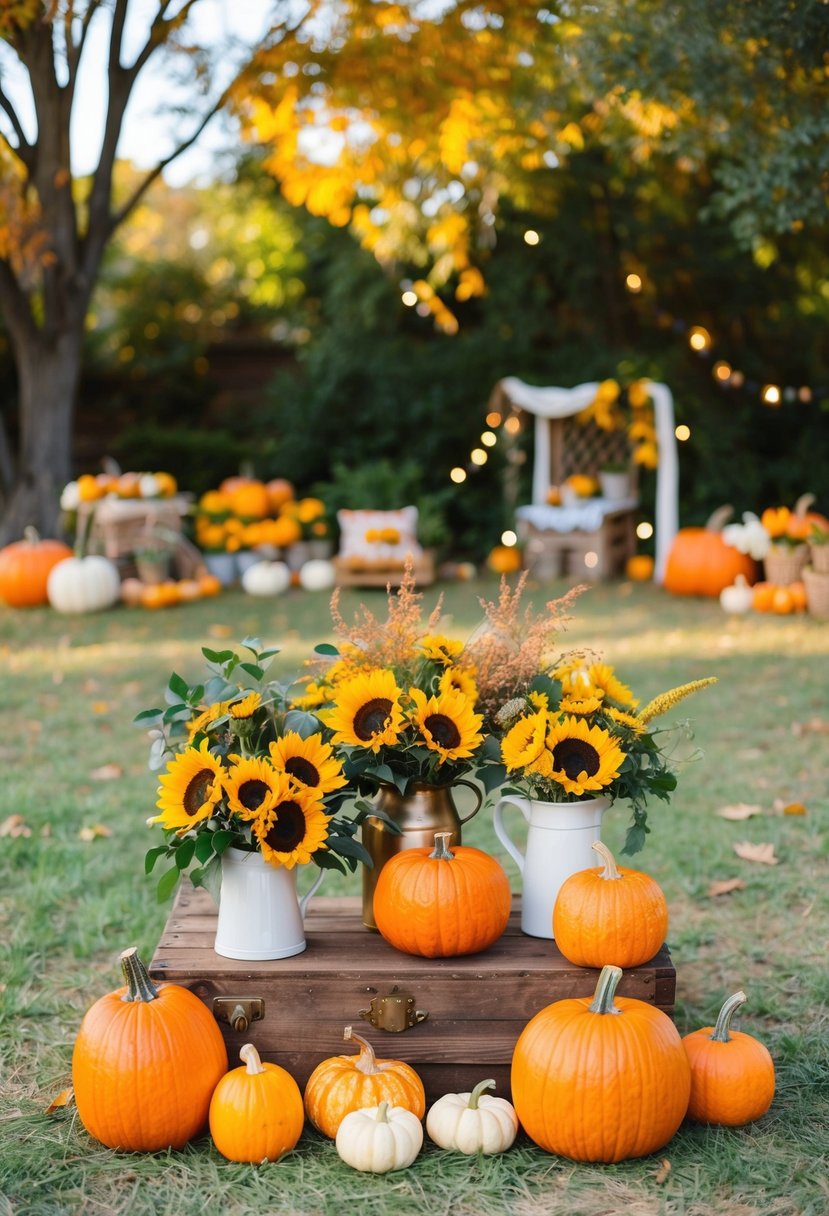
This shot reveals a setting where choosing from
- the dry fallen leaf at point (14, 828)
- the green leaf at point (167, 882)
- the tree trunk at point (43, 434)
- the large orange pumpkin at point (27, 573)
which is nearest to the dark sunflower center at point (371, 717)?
the green leaf at point (167, 882)

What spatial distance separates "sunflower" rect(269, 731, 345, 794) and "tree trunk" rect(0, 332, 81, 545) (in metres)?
8.10

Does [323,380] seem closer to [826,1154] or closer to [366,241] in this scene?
[366,241]

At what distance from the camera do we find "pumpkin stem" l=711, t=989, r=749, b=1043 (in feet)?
7.66

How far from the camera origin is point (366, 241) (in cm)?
1070

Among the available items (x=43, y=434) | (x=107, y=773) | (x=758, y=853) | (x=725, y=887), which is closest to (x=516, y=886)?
(x=725, y=887)

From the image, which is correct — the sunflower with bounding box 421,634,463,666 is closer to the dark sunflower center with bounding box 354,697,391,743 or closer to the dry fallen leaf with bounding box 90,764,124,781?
the dark sunflower center with bounding box 354,697,391,743

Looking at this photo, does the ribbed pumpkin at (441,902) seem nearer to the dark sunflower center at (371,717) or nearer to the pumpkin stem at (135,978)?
the dark sunflower center at (371,717)

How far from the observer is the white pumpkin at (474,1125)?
2.24 m

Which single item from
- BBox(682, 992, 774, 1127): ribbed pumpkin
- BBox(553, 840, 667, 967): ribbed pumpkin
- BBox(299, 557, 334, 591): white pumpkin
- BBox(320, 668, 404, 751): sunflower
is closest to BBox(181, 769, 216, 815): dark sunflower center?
BBox(320, 668, 404, 751): sunflower

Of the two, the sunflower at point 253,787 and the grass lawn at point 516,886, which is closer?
the grass lawn at point 516,886

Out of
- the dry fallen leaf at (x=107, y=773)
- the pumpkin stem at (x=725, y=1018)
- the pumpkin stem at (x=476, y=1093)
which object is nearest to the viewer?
the pumpkin stem at (x=476, y=1093)

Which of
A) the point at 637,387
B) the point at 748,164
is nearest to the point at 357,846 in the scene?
the point at 748,164

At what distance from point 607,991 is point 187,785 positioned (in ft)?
2.86

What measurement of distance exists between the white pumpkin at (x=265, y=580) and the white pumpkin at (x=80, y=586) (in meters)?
1.18
